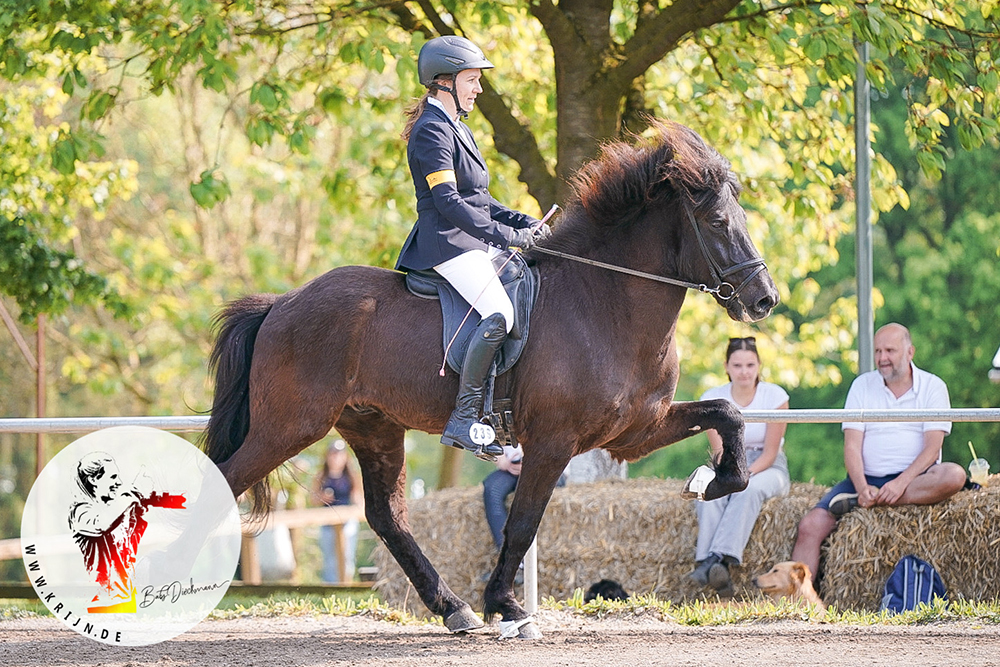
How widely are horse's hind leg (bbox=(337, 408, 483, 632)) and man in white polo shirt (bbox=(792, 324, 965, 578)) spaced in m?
2.67

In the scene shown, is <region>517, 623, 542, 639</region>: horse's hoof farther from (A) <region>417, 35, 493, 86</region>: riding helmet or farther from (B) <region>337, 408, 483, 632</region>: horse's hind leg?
(A) <region>417, 35, 493, 86</region>: riding helmet

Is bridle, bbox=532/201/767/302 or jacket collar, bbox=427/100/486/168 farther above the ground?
jacket collar, bbox=427/100/486/168

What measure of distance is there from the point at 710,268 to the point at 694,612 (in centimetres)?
215

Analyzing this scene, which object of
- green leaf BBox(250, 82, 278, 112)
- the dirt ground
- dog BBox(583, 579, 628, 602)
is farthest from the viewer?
green leaf BBox(250, 82, 278, 112)

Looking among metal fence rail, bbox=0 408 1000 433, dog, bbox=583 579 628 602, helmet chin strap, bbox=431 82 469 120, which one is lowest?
dog, bbox=583 579 628 602

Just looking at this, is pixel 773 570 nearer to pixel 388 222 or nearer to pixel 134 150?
pixel 388 222

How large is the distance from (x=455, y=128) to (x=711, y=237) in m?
1.41

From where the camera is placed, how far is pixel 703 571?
Answer: 7.46 meters

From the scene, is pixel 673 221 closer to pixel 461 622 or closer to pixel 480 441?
pixel 480 441

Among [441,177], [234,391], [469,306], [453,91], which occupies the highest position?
[453,91]

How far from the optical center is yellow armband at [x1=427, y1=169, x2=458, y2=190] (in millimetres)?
5547

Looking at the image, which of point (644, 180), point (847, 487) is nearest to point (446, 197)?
point (644, 180)

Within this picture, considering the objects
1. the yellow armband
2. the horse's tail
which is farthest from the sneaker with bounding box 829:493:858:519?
Result: the horse's tail

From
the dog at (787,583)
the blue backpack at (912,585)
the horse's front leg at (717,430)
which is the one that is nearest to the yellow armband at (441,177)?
the horse's front leg at (717,430)
